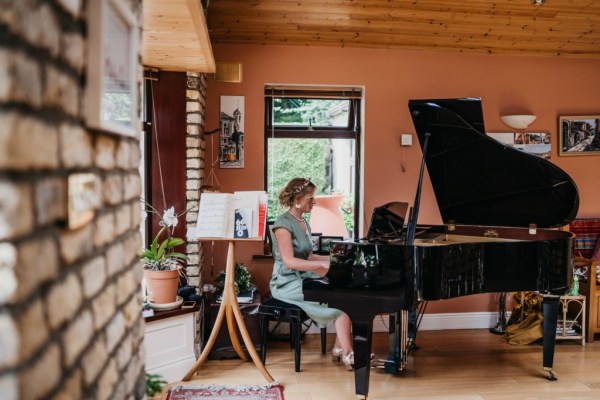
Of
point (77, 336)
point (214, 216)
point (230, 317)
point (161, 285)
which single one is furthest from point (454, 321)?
point (77, 336)

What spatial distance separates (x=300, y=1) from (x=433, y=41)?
131 cm

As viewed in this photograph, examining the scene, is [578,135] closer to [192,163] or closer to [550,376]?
[550,376]

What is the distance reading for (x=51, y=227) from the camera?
903 mm

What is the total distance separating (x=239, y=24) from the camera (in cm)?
432

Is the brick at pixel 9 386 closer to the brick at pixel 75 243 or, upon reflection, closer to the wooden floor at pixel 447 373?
the brick at pixel 75 243

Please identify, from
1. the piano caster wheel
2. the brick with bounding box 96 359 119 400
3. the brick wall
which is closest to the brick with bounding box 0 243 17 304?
the brick wall

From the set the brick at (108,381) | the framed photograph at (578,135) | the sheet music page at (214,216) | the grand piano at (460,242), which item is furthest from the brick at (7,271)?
the framed photograph at (578,135)

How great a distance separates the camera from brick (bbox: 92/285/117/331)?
117 centimetres

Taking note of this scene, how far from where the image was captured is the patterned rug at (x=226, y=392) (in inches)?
130

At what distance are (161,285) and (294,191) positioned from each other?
3.62 ft

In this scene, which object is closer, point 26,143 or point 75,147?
point 26,143

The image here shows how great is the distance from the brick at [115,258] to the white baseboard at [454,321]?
12.3ft

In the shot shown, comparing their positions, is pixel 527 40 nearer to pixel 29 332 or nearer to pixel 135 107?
pixel 135 107

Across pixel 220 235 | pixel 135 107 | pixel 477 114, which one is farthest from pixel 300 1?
pixel 135 107
